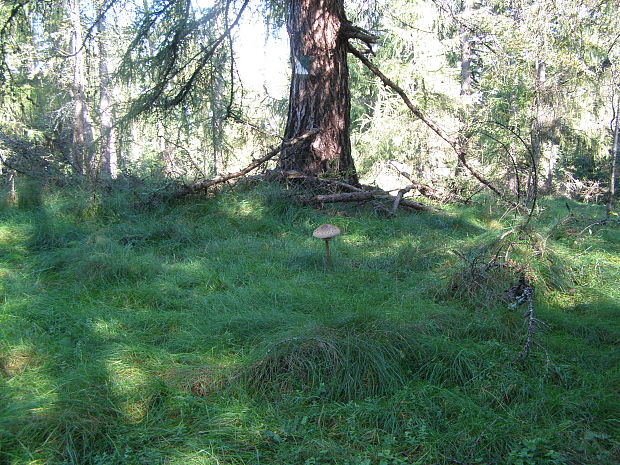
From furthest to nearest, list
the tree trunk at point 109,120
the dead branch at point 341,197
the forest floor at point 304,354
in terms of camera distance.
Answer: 1. the tree trunk at point 109,120
2. the dead branch at point 341,197
3. the forest floor at point 304,354

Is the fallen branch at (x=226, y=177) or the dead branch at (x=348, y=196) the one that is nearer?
the dead branch at (x=348, y=196)

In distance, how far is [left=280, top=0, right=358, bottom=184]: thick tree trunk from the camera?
25.9 feet

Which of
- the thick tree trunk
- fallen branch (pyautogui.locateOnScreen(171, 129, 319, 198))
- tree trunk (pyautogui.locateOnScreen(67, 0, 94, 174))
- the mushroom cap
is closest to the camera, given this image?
the mushroom cap

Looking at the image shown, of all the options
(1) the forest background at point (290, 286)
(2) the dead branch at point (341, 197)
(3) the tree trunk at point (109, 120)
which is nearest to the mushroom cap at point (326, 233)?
(1) the forest background at point (290, 286)

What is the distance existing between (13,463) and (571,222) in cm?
647

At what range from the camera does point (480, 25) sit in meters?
7.54

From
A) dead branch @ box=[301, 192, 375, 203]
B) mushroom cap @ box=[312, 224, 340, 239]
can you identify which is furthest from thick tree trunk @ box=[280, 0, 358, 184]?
mushroom cap @ box=[312, 224, 340, 239]

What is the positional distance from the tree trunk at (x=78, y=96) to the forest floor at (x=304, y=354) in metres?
2.72

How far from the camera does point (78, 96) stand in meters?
12.9

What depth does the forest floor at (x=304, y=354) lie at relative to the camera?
8.21 ft

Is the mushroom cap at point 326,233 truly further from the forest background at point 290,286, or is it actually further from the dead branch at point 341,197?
the dead branch at point 341,197

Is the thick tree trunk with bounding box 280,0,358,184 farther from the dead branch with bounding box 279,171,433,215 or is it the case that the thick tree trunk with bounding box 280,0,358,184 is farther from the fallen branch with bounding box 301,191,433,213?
the fallen branch with bounding box 301,191,433,213

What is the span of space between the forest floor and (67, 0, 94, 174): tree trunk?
8.92 ft

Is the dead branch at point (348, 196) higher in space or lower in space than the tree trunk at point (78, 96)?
lower
